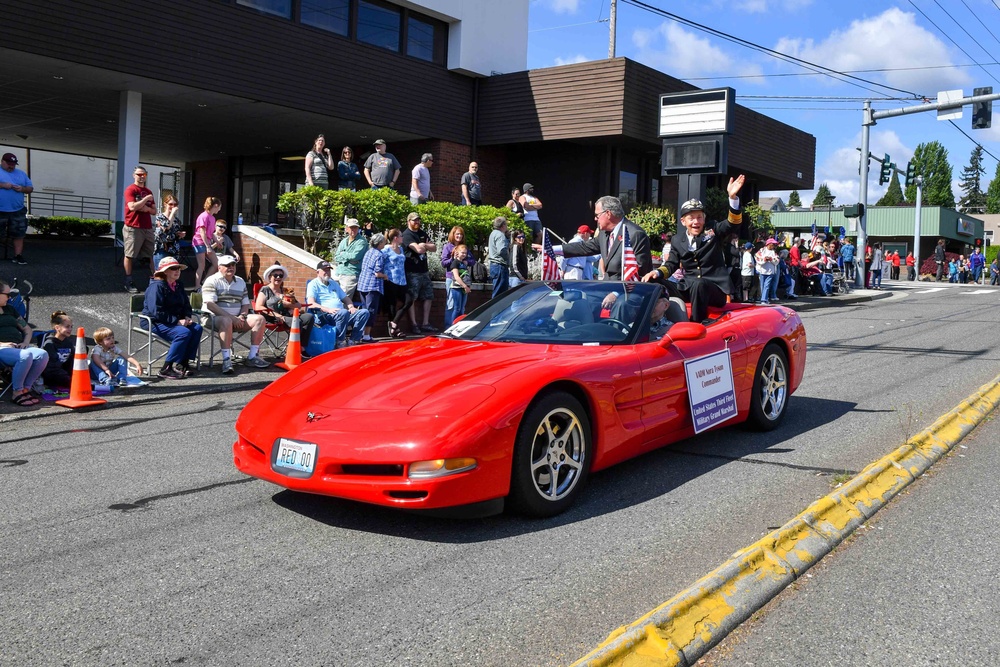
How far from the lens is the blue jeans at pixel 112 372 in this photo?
8.89 m

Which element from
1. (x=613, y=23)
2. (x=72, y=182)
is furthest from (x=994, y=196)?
(x=72, y=182)

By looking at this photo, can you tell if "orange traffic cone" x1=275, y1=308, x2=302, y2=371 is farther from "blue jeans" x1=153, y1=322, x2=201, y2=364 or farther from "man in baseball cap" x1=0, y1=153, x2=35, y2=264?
"man in baseball cap" x1=0, y1=153, x2=35, y2=264

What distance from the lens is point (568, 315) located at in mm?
5766

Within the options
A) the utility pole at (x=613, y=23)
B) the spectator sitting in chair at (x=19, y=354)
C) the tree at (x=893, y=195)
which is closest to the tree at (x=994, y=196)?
the tree at (x=893, y=195)

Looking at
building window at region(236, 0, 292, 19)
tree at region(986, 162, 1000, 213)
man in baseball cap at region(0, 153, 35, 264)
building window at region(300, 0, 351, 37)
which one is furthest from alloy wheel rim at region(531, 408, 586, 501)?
tree at region(986, 162, 1000, 213)

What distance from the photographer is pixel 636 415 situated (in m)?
5.20

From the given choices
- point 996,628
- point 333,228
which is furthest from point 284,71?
point 996,628

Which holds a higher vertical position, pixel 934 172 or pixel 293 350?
pixel 934 172

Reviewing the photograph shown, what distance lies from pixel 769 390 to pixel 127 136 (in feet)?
50.5

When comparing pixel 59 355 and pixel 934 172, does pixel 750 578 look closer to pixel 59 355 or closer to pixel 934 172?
pixel 59 355

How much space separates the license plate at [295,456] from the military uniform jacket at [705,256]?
4.49m

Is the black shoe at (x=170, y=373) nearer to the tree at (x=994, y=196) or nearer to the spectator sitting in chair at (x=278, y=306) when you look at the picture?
the spectator sitting in chair at (x=278, y=306)

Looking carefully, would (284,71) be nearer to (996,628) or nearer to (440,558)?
(440,558)

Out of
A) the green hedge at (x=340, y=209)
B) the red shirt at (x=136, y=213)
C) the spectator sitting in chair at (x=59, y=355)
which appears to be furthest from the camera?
the green hedge at (x=340, y=209)
